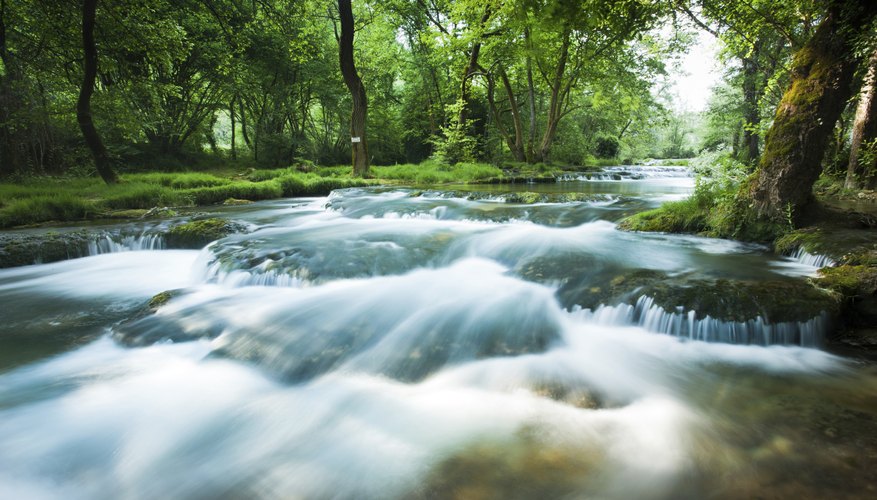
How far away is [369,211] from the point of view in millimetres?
8828

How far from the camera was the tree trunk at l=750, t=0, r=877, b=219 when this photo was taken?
13.0 feet

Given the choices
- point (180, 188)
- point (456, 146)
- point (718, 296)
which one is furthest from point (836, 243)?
point (456, 146)

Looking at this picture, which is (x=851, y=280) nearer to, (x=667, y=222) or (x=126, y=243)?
(x=667, y=222)

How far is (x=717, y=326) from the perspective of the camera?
309cm

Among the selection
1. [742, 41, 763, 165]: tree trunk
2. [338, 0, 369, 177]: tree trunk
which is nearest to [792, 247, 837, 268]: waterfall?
[338, 0, 369, 177]: tree trunk

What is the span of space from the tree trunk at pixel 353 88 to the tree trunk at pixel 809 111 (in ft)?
37.2

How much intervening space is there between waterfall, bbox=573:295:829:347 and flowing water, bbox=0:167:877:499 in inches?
0.6

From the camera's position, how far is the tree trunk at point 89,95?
8656 millimetres

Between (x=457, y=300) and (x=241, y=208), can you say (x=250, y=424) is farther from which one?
(x=241, y=208)

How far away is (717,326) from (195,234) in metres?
7.15

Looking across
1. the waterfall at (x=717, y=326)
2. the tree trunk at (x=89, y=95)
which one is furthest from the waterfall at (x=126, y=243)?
the waterfall at (x=717, y=326)

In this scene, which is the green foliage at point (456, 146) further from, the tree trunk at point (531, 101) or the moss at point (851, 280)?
the moss at point (851, 280)

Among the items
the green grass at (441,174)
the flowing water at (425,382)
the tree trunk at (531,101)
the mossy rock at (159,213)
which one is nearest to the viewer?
the flowing water at (425,382)

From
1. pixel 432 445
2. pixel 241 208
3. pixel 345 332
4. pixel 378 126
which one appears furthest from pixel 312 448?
pixel 378 126
